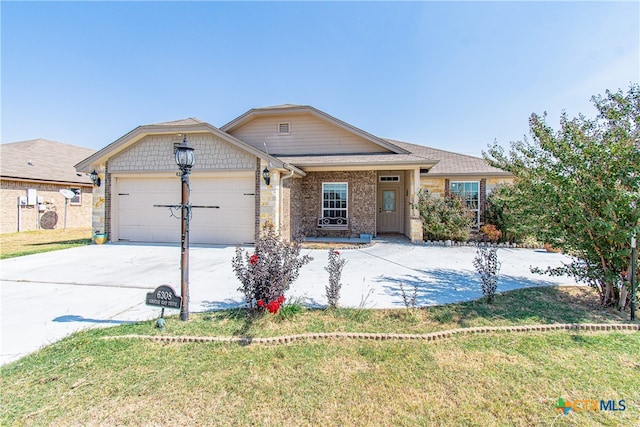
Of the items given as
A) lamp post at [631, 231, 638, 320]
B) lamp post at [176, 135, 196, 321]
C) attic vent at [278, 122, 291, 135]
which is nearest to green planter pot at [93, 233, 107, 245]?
attic vent at [278, 122, 291, 135]

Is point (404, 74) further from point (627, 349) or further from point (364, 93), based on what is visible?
point (627, 349)

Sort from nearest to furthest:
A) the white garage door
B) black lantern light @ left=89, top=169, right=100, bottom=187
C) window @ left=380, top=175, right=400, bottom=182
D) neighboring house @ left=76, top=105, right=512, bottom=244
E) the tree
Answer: the tree
neighboring house @ left=76, top=105, right=512, bottom=244
the white garage door
black lantern light @ left=89, top=169, right=100, bottom=187
window @ left=380, top=175, right=400, bottom=182

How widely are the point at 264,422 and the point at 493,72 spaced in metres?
11.7

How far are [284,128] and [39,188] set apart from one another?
1454 cm

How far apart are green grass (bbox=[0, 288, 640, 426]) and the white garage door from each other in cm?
661

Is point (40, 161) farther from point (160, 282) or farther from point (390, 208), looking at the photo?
point (390, 208)

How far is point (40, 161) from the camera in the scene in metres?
17.0

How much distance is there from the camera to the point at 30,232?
1469cm

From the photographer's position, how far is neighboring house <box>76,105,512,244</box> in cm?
988

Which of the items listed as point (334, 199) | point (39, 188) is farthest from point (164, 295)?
point (39, 188)

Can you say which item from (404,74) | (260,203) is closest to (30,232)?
(260,203)

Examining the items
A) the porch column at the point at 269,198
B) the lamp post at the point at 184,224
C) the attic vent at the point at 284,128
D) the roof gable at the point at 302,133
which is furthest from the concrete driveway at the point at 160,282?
the attic vent at the point at 284,128

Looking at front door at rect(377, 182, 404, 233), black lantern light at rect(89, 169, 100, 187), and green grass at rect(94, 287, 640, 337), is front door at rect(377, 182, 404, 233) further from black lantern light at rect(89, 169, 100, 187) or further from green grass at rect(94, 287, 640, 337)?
black lantern light at rect(89, 169, 100, 187)

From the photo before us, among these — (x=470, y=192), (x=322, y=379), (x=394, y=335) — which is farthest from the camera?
(x=470, y=192)
